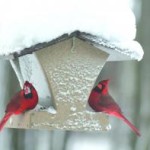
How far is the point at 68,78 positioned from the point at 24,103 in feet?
0.86

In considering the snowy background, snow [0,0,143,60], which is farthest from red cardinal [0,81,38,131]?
the snowy background

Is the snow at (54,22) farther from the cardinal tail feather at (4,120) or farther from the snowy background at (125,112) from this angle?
the snowy background at (125,112)

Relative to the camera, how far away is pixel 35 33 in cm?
310

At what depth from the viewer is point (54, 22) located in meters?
3.10

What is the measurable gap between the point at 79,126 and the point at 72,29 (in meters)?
0.49

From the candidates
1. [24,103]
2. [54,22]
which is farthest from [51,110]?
[54,22]

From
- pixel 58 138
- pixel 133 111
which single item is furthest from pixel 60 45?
pixel 133 111

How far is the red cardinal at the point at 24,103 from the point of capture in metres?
3.22

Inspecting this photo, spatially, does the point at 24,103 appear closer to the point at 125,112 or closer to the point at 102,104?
the point at 102,104

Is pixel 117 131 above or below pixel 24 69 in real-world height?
below

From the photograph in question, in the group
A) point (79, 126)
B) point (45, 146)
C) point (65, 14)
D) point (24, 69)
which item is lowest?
point (45, 146)

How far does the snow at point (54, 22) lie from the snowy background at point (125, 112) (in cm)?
385

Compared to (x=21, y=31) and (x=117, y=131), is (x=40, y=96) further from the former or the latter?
(x=117, y=131)

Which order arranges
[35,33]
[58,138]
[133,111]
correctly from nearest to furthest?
[35,33] → [58,138] → [133,111]
